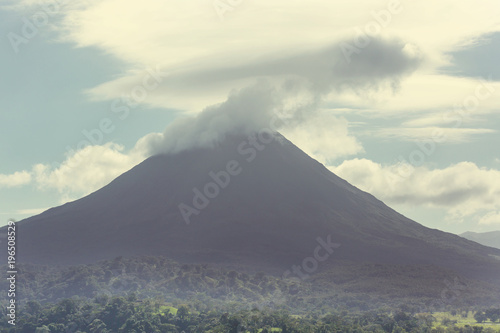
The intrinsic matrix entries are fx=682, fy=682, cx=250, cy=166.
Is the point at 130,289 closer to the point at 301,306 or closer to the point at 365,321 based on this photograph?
the point at 301,306

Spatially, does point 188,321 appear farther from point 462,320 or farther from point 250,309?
point 462,320

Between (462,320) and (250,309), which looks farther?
(250,309)

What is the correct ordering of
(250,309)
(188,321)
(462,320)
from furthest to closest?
(250,309) < (462,320) < (188,321)

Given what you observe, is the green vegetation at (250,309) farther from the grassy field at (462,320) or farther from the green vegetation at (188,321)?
the green vegetation at (188,321)

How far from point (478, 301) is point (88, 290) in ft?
353

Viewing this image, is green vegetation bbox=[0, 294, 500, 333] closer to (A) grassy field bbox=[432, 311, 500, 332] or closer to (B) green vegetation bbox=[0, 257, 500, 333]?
(B) green vegetation bbox=[0, 257, 500, 333]

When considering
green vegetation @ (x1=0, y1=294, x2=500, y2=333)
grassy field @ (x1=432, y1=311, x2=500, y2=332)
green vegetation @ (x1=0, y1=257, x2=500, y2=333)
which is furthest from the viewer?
grassy field @ (x1=432, y1=311, x2=500, y2=332)

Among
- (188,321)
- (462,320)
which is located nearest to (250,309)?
(188,321)

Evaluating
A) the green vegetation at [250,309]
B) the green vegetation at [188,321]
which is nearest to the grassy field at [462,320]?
the green vegetation at [250,309]

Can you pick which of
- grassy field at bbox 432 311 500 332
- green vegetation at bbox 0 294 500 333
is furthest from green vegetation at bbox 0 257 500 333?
green vegetation at bbox 0 294 500 333

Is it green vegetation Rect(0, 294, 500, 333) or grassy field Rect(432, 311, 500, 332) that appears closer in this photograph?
green vegetation Rect(0, 294, 500, 333)

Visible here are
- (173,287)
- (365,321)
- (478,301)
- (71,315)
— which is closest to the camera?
(365,321)

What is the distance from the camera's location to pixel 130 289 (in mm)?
195000

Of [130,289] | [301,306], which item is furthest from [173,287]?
[301,306]
